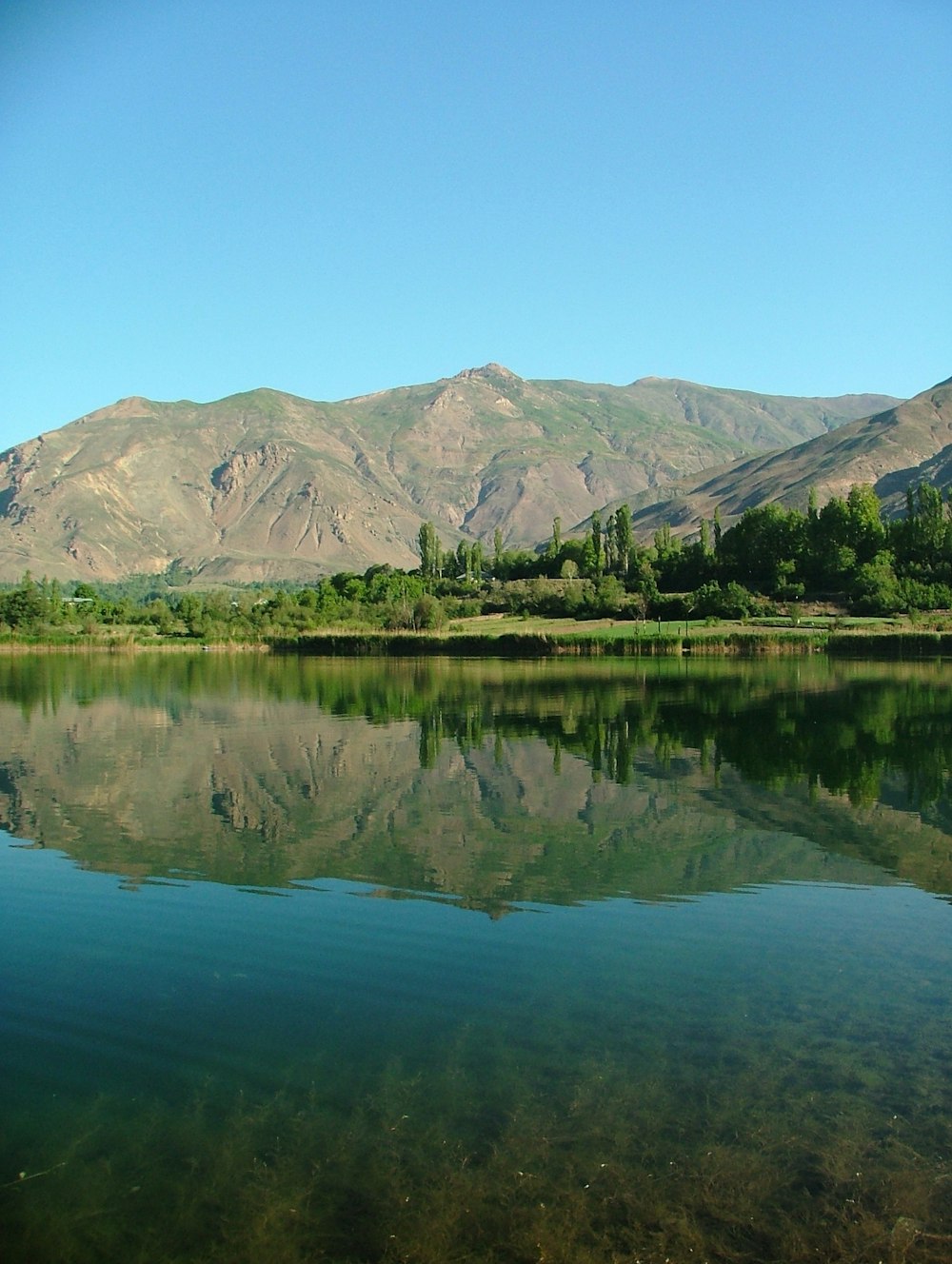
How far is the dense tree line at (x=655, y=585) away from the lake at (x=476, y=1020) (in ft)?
339

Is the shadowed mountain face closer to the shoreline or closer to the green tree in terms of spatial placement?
the shoreline

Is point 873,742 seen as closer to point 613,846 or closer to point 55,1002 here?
point 613,846

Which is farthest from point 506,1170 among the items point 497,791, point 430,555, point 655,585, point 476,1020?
point 430,555

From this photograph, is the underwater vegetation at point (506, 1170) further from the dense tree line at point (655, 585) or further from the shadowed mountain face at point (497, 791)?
the dense tree line at point (655, 585)

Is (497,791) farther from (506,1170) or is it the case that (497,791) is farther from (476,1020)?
(506,1170)

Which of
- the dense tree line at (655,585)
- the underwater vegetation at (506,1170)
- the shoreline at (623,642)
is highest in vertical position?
the dense tree line at (655,585)

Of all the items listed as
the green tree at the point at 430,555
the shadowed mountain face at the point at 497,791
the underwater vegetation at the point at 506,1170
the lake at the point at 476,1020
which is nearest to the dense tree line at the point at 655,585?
the green tree at the point at 430,555

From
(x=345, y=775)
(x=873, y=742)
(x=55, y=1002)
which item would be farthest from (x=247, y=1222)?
(x=873, y=742)

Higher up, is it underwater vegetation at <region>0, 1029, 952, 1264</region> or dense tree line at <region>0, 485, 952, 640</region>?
dense tree line at <region>0, 485, 952, 640</region>

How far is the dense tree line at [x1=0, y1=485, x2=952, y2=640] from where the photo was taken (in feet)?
416

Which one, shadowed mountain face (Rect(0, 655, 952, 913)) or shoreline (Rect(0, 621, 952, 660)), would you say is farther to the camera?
shoreline (Rect(0, 621, 952, 660))

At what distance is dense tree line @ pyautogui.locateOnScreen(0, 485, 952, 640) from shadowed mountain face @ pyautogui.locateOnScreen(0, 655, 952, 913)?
7858 cm

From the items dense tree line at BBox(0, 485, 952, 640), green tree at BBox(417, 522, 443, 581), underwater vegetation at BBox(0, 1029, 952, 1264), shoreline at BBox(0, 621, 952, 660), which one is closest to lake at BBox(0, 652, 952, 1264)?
underwater vegetation at BBox(0, 1029, 952, 1264)

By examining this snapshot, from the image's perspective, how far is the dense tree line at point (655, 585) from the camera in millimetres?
126688
